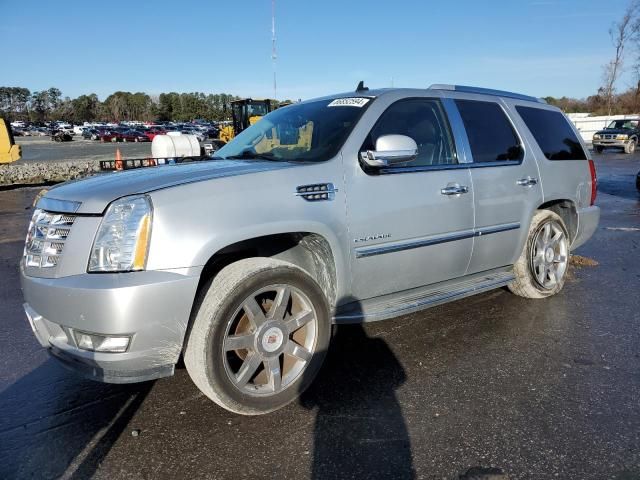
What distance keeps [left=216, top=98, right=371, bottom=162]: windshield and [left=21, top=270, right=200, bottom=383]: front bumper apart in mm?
1285

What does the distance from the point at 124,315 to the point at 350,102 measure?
2.17 m

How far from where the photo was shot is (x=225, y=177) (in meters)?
2.67

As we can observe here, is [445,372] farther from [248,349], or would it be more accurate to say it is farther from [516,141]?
[516,141]

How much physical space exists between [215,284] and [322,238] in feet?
2.37

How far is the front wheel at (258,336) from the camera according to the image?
2.54m

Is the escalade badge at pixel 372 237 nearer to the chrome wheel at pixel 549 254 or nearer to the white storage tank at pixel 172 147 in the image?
the chrome wheel at pixel 549 254

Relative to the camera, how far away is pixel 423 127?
3.69 meters

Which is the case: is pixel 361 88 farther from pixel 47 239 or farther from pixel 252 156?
pixel 47 239

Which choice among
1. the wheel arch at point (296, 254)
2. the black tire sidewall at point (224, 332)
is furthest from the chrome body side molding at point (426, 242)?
the black tire sidewall at point (224, 332)

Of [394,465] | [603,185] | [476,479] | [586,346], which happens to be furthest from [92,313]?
[603,185]

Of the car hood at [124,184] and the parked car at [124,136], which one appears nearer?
the car hood at [124,184]

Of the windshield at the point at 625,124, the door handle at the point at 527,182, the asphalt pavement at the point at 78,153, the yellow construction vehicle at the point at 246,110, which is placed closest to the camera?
the door handle at the point at 527,182

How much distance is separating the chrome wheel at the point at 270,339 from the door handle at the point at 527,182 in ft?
7.58

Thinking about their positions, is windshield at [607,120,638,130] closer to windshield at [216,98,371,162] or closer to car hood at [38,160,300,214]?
windshield at [216,98,371,162]
